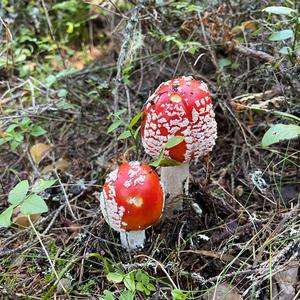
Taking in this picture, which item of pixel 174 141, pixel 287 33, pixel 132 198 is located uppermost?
pixel 287 33

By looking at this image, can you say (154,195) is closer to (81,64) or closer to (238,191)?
(238,191)

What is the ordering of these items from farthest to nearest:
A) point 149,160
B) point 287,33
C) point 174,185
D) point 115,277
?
point 149,160 < point 174,185 < point 287,33 < point 115,277

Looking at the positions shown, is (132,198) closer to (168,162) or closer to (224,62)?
(168,162)

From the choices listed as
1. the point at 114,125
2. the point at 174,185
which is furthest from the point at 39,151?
the point at 174,185

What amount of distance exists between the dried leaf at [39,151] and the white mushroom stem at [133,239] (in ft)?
3.75

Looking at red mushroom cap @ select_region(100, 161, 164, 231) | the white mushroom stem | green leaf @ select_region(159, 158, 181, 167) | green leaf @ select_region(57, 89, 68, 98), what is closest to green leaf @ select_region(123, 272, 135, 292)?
red mushroom cap @ select_region(100, 161, 164, 231)

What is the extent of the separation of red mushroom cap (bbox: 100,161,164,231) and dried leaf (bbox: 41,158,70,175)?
996mm

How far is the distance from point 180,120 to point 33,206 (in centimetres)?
80

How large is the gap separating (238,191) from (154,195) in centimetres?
80

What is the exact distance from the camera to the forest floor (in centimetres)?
226

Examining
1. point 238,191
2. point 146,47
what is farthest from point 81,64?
point 238,191

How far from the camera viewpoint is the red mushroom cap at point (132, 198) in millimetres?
2273

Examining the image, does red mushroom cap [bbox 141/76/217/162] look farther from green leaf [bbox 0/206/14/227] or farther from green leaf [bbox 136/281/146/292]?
green leaf [bbox 0/206/14/227]

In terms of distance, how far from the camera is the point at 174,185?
270 centimetres
